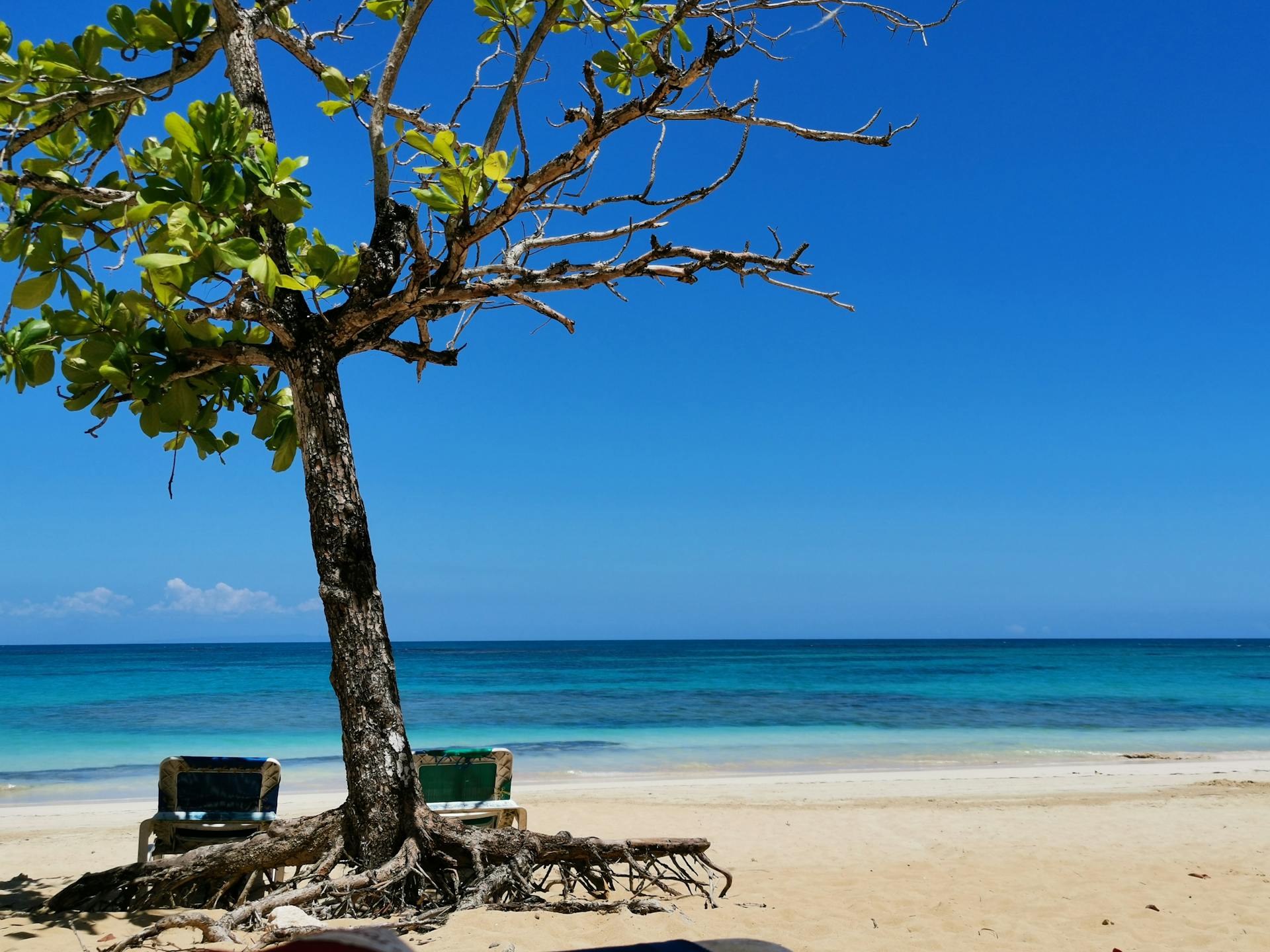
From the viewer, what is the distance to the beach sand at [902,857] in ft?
13.4

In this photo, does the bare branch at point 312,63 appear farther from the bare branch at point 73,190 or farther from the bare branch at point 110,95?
the bare branch at point 73,190

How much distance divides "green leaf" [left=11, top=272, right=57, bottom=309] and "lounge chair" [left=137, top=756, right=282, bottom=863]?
2.32 meters

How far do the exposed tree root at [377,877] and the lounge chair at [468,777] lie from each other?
0.75 metres

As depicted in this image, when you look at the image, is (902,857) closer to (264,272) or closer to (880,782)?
(880,782)

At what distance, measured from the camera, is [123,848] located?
7551 mm

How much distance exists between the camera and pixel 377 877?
3879 millimetres

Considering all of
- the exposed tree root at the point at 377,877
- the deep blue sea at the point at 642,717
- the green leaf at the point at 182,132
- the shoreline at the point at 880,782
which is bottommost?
the deep blue sea at the point at 642,717

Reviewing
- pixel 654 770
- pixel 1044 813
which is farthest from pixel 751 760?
pixel 1044 813

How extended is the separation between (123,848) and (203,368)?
5.36m

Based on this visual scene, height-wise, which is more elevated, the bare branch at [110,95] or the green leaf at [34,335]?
the bare branch at [110,95]

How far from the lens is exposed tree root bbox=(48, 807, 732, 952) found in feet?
12.6

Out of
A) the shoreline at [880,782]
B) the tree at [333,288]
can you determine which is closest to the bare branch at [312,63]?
the tree at [333,288]

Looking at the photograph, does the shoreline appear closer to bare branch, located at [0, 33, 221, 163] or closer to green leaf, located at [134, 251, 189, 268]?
bare branch, located at [0, 33, 221, 163]

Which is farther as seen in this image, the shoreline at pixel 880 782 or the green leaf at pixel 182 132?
the shoreline at pixel 880 782
